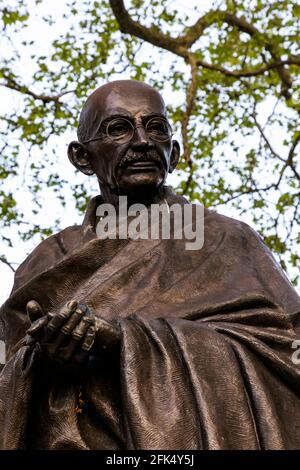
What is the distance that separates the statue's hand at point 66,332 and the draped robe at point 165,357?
13 cm

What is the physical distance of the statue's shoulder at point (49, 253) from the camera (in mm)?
6846

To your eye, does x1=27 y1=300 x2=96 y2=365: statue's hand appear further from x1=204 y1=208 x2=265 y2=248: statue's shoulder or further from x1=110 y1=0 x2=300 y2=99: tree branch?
x1=110 y1=0 x2=300 y2=99: tree branch

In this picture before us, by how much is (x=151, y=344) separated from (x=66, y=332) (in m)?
0.40

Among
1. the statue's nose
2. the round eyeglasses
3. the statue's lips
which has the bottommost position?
the statue's lips

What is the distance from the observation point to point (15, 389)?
598 centimetres

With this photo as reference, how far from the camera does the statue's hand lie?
18.7 feet

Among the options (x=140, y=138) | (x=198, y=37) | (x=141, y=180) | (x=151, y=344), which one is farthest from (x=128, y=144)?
(x=198, y=37)

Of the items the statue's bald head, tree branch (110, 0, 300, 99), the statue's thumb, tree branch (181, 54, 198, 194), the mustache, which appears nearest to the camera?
the statue's thumb

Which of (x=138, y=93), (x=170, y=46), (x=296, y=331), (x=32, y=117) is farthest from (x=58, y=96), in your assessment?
(x=296, y=331)

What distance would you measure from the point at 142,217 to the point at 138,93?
0.72 m

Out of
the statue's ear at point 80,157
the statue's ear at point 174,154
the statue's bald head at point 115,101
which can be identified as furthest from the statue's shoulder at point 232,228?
the statue's ear at point 80,157

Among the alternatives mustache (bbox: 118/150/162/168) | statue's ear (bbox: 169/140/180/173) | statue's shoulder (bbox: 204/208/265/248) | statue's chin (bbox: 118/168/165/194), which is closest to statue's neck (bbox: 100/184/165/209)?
statue's chin (bbox: 118/168/165/194)

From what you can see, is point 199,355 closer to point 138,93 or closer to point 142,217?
point 142,217

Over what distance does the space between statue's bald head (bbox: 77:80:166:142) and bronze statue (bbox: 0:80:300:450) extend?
A: 0.19m
